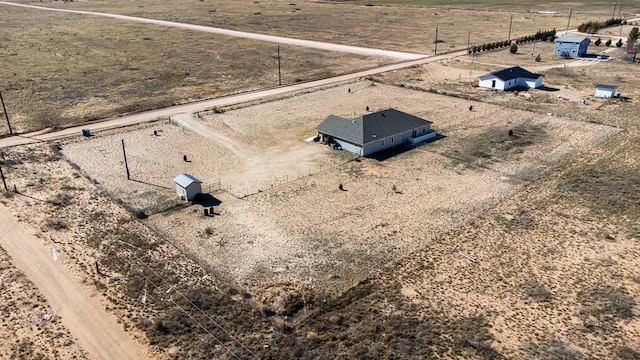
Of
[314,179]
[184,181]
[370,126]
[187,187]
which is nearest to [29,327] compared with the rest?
[187,187]

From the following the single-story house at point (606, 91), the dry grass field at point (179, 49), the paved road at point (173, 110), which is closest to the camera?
the paved road at point (173, 110)

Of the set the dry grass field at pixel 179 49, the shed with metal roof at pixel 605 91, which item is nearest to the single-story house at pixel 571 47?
the dry grass field at pixel 179 49

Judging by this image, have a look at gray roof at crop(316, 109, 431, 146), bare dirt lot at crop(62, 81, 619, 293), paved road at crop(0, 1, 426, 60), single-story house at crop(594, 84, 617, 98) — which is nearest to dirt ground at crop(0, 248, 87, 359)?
bare dirt lot at crop(62, 81, 619, 293)

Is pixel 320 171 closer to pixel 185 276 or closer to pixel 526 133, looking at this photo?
pixel 185 276

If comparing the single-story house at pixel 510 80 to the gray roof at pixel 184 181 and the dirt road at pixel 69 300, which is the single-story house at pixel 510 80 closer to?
the gray roof at pixel 184 181

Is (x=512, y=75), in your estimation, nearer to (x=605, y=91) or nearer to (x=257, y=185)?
(x=605, y=91)
